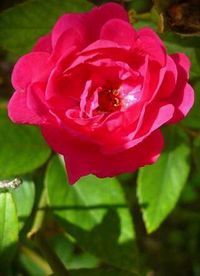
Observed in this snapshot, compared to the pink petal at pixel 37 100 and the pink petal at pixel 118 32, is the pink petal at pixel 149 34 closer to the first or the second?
the pink petal at pixel 118 32

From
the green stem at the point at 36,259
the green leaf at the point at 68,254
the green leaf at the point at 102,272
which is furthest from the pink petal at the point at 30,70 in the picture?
the green leaf at the point at 68,254

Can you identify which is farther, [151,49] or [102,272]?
[102,272]

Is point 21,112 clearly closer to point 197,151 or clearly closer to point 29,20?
point 29,20

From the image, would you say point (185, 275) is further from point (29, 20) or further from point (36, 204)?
point (29, 20)

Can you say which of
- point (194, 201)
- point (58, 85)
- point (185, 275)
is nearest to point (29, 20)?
point (58, 85)

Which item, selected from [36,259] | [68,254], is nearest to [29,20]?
[36,259]

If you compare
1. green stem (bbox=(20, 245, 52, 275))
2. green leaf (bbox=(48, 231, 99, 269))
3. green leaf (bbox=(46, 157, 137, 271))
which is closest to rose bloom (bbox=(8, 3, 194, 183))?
green leaf (bbox=(46, 157, 137, 271))
